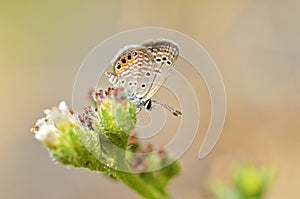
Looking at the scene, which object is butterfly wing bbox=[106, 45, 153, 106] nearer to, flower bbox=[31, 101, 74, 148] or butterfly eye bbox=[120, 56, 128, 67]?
butterfly eye bbox=[120, 56, 128, 67]

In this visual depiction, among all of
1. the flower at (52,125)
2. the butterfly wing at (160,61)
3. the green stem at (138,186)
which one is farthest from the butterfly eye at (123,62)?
the green stem at (138,186)

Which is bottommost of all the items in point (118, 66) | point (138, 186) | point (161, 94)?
point (138, 186)

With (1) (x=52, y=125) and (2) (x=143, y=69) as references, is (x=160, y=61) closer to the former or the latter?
(2) (x=143, y=69)

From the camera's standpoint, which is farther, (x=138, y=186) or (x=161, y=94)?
(x=161, y=94)

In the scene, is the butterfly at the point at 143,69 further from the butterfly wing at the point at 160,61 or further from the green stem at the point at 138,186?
the green stem at the point at 138,186

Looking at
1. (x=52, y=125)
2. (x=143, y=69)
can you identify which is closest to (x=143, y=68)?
(x=143, y=69)

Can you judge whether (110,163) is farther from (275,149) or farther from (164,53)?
(275,149)
